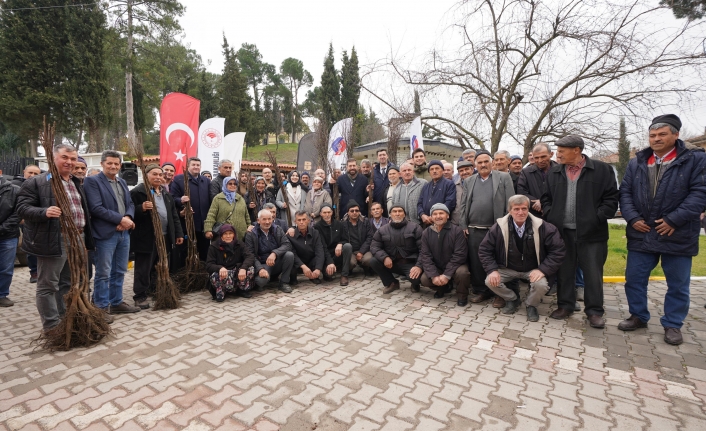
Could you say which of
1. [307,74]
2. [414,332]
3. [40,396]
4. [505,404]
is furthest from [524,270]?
[307,74]

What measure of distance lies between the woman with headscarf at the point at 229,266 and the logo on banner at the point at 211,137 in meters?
5.42

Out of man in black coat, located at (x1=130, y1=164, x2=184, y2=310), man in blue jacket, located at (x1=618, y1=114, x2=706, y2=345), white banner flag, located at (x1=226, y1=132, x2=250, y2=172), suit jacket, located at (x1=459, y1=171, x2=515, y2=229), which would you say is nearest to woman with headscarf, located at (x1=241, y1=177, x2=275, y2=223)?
man in black coat, located at (x1=130, y1=164, x2=184, y2=310)

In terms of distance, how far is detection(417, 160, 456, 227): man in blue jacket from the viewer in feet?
17.1

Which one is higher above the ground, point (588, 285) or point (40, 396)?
point (588, 285)

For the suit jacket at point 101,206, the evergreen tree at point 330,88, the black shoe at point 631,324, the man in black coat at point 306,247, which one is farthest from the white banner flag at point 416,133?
the evergreen tree at point 330,88

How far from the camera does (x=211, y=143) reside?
9500 millimetres

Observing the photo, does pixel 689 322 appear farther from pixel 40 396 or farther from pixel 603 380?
pixel 40 396

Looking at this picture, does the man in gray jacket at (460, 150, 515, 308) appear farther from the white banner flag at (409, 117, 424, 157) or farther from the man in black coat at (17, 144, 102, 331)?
the man in black coat at (17, 144, 102, 331)

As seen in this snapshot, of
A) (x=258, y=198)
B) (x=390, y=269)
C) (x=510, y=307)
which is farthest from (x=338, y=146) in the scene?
(x=510, y=307)

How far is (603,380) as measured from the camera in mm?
2654

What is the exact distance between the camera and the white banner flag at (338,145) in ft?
33.2

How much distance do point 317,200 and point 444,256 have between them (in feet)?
8.75

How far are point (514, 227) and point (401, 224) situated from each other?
1606 mm

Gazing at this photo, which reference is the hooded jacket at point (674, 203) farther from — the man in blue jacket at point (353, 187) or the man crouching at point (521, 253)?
the man in blue jacket at point (353, 187)
